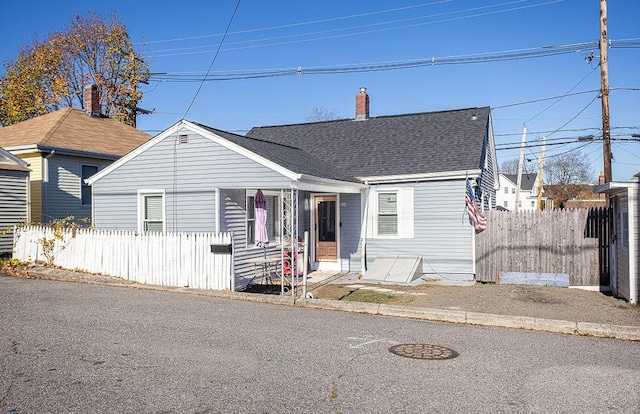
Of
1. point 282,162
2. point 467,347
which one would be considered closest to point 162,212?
point 282,162

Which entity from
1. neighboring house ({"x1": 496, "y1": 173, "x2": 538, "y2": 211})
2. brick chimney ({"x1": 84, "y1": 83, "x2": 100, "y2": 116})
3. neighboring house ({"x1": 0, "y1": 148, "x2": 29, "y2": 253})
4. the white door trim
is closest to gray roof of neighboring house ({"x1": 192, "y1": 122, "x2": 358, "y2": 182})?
the white door trim

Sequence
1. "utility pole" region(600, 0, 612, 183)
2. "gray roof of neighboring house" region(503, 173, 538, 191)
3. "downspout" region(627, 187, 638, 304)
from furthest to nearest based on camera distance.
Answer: "gray roof of neighboring house" region(503, 173, 538, 191)
"utility pole" region(600, 0, 612, 183)
"downspout" region(627, 187, 638, 304)

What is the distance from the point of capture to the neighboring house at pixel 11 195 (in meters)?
17.5

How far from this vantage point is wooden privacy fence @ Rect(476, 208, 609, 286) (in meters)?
13.9

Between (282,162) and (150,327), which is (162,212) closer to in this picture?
(282,162)

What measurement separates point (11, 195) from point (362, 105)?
1310 centimetres

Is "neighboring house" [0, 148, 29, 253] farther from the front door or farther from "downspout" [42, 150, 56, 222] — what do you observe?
the front door

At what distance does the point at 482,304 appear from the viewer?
11164 millimetres

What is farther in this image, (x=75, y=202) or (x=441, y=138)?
(x=75, y=202)

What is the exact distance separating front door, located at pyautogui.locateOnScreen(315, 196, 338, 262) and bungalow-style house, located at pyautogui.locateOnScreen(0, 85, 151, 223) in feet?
32.2

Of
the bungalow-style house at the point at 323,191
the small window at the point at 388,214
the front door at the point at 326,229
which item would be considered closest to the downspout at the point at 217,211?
the bungalow-style house at the point at 323,191

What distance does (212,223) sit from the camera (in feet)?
46.2

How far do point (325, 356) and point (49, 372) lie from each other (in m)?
3.30

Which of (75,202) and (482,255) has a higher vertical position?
(75,202)
